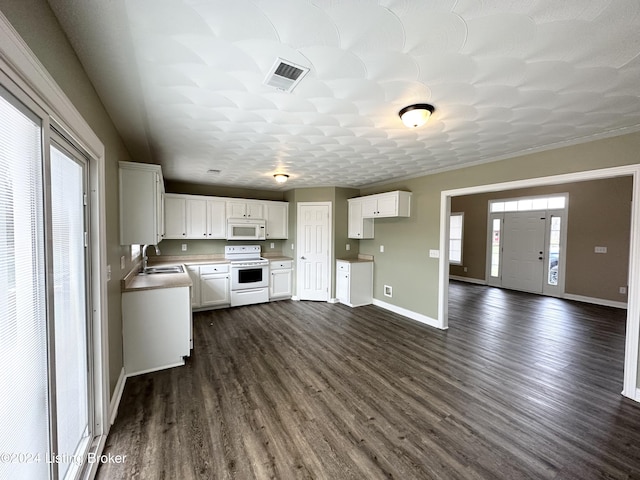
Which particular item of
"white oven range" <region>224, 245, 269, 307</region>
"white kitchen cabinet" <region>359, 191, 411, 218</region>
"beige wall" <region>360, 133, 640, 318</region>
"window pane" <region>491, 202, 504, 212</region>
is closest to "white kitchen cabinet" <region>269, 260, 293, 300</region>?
"white oven range" <region>224, 245, 269, 307</region>

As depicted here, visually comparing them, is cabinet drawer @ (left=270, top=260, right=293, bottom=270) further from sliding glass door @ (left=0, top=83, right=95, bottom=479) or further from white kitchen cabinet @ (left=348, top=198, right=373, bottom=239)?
sliding glass door @ (left=0, top=83, right=95, bottom=479)

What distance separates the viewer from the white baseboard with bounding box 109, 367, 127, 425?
6.56ft

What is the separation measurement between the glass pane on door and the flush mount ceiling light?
220cm

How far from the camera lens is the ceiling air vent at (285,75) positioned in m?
1.53

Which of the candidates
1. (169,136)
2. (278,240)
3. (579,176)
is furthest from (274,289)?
(579,176)

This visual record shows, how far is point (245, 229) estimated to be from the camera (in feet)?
17.5

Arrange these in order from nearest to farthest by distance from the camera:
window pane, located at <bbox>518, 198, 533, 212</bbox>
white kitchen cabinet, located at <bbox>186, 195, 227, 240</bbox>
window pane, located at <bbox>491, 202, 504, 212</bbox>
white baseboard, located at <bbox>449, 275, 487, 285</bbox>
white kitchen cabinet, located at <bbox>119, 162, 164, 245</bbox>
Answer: white kitchen cabinet, located at <bbox>119, 162, 164, 245</bbox> → white kitchen cabinet, located at <bbox>186, 195, 227, 240</bbox> → window pane, located at <bbox>518, 198, 533, 212</bbox> → window pane, located at <bbox>491, 202, 504, 212</bbox> → white baseboard, located at <bbox>449, 275, 487, 285</bbox>

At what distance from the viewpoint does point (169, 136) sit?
263 cm

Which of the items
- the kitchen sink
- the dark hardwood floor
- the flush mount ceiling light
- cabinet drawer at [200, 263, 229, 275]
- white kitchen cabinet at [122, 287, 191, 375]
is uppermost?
the flush mount ceiling light

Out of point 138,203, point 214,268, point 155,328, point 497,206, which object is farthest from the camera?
point 497,206

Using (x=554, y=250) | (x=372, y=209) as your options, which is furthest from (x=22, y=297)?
(x=554, y=250)

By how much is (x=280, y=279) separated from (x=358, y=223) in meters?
2.01

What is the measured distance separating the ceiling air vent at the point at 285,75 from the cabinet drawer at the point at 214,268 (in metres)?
3.78

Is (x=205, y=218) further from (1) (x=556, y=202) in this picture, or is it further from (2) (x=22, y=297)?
(1) (x=556, y=202)
